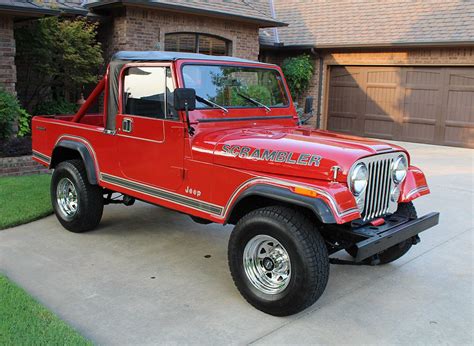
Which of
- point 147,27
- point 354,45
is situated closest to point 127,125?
point 147,27

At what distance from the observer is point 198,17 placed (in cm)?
1268

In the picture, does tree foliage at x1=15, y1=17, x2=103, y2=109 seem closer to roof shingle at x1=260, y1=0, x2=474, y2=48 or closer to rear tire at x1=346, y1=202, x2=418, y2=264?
roof shingle at x1=260, y1=0, x2=474, y2=48

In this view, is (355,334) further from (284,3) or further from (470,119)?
(284,3)

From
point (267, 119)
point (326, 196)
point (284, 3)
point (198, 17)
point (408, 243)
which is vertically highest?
point (284, 3)

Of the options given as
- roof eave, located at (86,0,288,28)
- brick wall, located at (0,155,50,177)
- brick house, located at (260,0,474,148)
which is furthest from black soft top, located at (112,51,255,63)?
brick house, located at (260,0,474,148)

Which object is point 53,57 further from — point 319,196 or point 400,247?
point 319,196

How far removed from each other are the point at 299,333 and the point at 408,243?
1658mm

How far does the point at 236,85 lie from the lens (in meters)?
4.97

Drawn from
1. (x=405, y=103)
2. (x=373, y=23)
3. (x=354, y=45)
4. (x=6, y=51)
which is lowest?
(x=405, y=103)

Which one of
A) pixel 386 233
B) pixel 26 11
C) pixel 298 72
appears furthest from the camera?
pixel 298 72

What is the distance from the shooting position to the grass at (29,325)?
3189mm

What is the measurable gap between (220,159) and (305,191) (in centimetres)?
88

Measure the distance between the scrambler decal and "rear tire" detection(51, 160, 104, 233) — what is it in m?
2.07

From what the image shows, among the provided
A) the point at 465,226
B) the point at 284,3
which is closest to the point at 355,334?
the point at 465,226
